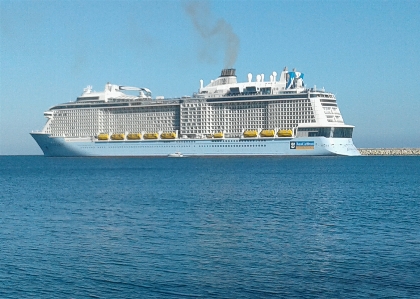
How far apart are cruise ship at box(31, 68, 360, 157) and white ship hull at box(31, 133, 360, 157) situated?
0.12 metres

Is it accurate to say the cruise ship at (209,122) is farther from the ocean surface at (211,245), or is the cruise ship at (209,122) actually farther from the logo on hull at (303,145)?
the ocean surface at (211,245)

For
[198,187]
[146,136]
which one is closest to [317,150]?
[146,136]

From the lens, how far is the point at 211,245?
62.7ft

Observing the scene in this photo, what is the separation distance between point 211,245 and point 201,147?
6315 cm

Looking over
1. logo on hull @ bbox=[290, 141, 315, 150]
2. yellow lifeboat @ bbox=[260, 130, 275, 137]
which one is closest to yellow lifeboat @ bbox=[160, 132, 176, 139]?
yellow lifeboat @ bbox=[260, 130, 275, 137]

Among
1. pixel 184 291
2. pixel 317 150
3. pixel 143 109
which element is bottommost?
pixel 184 291

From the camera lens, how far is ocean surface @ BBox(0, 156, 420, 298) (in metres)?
14.5

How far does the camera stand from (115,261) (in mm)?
17000

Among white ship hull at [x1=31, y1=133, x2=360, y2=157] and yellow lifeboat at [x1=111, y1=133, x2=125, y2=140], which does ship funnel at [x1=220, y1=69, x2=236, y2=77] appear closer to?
white ship hull at [x1=31, y1=133, x2=360, y2=157]

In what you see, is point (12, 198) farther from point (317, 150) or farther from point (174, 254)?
point (317, 150)

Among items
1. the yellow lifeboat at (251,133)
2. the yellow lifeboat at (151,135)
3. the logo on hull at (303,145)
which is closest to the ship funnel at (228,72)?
the yellow lifeboat at (251,133)

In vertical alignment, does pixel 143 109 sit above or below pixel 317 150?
above

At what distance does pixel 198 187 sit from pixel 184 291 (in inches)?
982

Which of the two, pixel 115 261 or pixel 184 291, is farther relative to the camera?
pixel 115 261
